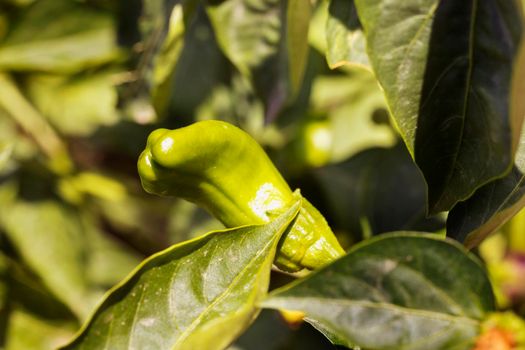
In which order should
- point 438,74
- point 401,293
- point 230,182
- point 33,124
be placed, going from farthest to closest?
1. point 33,124
2. point 230,182
3. point 438,74
4. point 401,293

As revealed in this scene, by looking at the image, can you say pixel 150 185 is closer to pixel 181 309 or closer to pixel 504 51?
pixel 181 309

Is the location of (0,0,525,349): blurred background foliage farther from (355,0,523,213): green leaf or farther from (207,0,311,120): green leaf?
(355,0,523,213): green leaf

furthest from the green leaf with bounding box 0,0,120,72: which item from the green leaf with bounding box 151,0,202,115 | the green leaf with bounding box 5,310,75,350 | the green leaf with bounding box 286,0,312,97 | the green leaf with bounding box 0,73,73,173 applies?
the green leaf with bounding box 286,0,312,97

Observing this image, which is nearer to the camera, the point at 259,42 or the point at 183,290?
the point at 183,290

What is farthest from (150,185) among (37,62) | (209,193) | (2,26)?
(2,26)

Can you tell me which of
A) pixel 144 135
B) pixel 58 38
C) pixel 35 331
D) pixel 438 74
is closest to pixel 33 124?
pixel 58 38

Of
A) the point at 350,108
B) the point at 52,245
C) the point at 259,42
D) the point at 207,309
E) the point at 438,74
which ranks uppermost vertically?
the point at 438,74

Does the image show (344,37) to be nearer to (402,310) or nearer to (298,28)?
(298,28)
